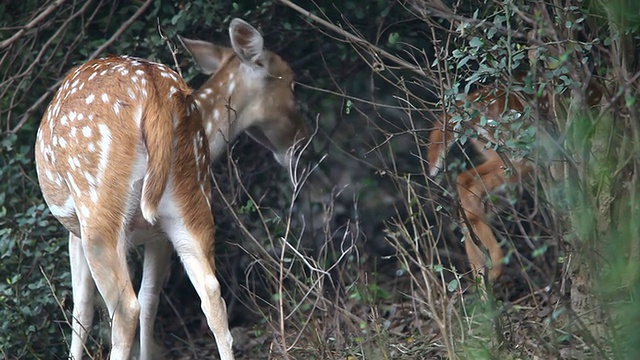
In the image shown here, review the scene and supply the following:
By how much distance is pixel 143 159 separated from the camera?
15.9 ft

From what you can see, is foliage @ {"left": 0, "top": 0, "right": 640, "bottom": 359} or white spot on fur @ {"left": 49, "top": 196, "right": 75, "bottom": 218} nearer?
foliage @ {"left": 0, "top": 0, "right": 640, "bottom": 359}

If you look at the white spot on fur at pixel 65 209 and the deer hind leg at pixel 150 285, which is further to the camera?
the deer hind leg at pixel 150 285

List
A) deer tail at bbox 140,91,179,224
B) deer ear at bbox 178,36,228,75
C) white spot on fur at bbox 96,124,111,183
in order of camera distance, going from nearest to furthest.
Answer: deer tail at bbox 140,91,179,224, white spot on fur at bbox 96,124,111,183, deer ear at bbox 178,36,228,75

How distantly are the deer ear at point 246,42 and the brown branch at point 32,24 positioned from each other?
0.98 meters

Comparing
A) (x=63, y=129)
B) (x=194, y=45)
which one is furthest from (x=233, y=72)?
(x=63, y=129)

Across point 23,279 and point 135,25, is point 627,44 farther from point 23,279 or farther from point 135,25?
point 23,279

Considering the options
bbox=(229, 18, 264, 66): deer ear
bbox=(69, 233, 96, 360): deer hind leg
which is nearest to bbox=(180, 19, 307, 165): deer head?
bbox=(229, 18, 264, 66): deer ear

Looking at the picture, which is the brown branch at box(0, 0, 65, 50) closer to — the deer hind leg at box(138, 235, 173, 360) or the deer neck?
the deer neck

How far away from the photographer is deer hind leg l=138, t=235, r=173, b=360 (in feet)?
19.1

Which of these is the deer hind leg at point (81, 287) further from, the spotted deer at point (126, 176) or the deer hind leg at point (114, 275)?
the deer hind leg at point (114, 275)

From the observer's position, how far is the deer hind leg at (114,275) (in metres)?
4.82

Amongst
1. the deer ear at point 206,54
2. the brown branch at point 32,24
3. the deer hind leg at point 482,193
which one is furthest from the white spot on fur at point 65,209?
the deer hind leg at point 482,193

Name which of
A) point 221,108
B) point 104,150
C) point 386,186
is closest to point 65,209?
point 104,150

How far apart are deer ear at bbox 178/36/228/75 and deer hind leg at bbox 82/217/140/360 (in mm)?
1855
